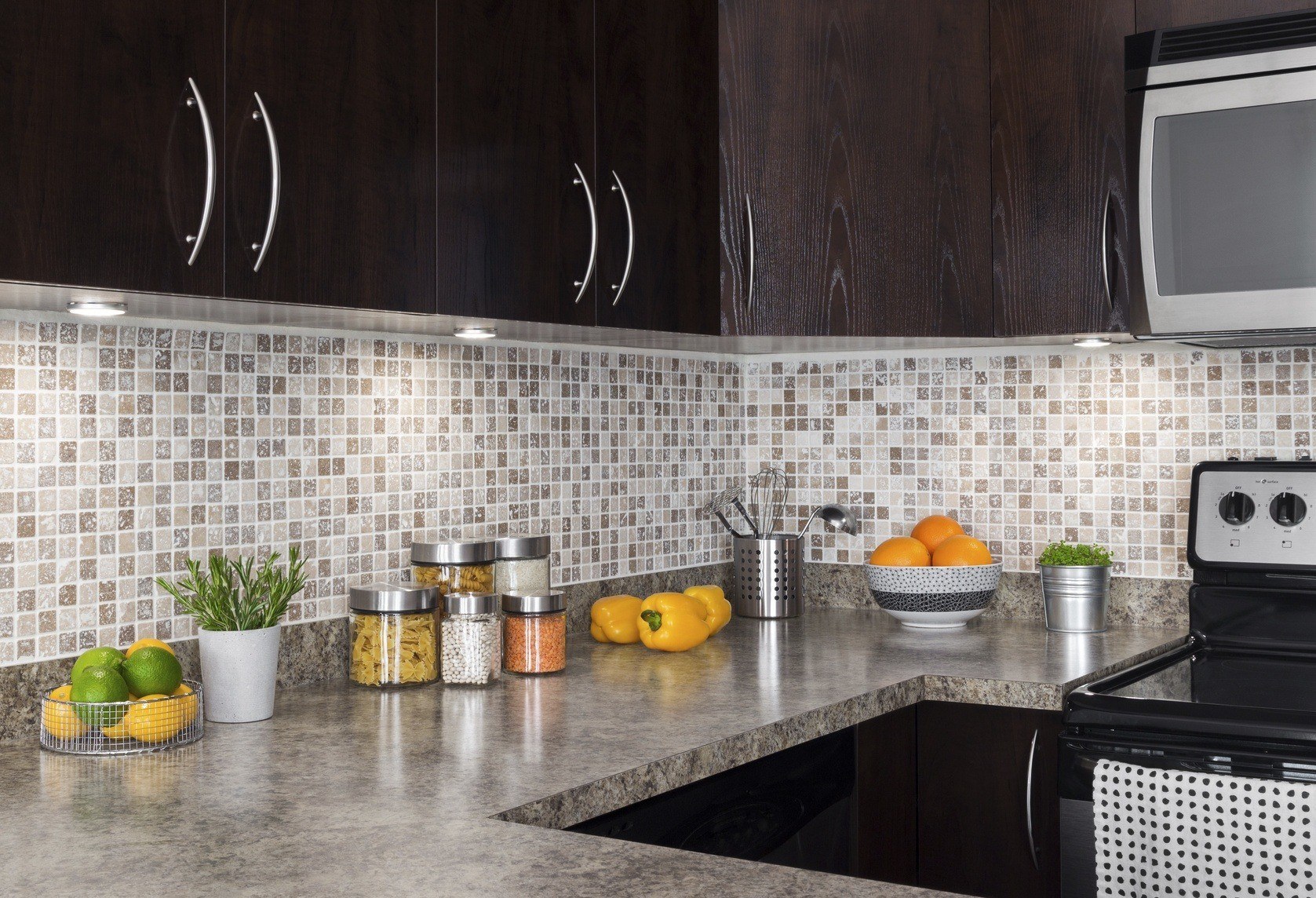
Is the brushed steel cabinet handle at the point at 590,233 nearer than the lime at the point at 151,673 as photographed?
No

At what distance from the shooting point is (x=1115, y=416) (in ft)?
8.84

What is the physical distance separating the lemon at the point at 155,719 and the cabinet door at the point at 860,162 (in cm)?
124

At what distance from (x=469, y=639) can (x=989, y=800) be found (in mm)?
908

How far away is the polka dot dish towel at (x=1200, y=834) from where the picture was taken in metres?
1.68

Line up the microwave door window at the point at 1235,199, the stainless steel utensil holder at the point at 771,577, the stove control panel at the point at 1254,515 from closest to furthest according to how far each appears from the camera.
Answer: the microwave door window at the point at 1235,199 < the stove control panel at the point at 1254,515 < the stainless steel utensil holder at the point at 771,577

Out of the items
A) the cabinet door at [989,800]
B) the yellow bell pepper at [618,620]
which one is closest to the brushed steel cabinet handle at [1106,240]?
the cabinet door at [989,800]

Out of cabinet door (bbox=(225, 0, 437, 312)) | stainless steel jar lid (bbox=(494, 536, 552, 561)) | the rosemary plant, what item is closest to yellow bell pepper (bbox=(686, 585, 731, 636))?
stainless steel jar lid (bbox=(494, 536, 552, 561))

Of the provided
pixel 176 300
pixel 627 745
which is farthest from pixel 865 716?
pixel 176 300

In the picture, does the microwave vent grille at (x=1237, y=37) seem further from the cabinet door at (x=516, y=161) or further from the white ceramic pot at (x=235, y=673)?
the white ceramic pot at (x=235, y=673)

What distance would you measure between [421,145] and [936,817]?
139cm

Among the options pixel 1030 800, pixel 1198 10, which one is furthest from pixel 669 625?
pixel 1198 10

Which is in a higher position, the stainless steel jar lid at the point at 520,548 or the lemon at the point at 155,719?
the stainless steel jar lid at the point at 520,548

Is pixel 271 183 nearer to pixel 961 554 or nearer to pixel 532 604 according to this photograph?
pixel 532 604

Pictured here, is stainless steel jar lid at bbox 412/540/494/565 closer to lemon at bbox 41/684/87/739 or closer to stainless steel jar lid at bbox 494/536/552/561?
stainless steel jar lid at bbox 494/536/552/561
